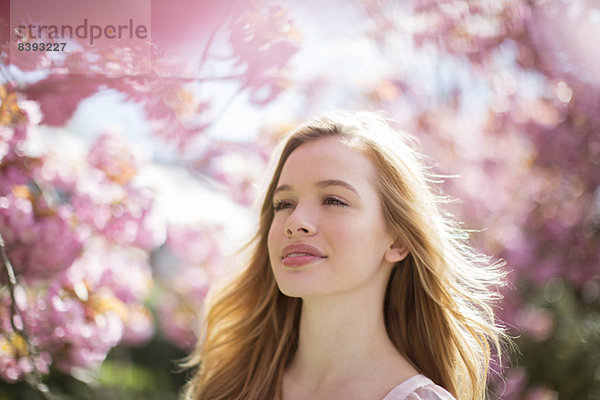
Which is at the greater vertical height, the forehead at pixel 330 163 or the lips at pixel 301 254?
the forehead at pixel 330 163

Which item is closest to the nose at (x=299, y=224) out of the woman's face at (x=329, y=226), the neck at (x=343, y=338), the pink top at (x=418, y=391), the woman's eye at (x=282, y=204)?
the woman's face at (x=329, y=226)

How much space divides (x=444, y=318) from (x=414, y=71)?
7.50ft

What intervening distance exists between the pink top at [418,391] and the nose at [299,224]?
19.5 inches

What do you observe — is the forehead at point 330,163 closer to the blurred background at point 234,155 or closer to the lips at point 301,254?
the lips at point 301,254

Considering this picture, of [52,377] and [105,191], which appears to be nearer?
[105,191]

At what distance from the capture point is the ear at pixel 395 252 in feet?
6.59

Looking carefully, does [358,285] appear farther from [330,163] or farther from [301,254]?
[330,163]

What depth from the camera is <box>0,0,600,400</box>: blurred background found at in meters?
2.23


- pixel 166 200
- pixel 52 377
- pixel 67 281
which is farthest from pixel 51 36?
pixel 52 377

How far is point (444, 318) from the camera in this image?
2082 millimetres

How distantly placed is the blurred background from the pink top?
2.83 feet

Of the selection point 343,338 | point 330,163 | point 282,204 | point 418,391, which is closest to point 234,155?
point 282,204

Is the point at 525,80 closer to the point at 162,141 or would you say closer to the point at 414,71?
the point at 414,71

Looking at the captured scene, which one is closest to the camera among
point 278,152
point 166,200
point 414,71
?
point 278,152
